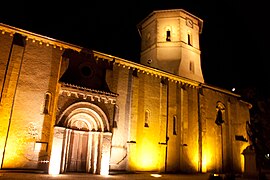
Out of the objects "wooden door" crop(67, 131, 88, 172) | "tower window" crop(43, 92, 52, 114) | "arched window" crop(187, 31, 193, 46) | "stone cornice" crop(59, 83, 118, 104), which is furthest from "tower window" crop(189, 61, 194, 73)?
"tower window" crop(43, 92, 52, 114)

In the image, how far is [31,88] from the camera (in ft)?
51.5

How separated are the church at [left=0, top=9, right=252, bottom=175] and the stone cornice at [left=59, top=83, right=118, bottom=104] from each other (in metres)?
0.06

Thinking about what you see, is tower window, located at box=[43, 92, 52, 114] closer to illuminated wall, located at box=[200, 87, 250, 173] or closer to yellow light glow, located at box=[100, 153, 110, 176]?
yellow light glow, located at box=[100, 153, 110, 176]

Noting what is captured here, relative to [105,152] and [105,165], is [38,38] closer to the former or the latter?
[105,152]

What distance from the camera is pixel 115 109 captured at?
18375 millimetres

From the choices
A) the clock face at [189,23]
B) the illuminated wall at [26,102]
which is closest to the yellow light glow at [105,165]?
the illuminated wall at [26,102]

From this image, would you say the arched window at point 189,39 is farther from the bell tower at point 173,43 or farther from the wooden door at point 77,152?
the wooden door at point 77,152

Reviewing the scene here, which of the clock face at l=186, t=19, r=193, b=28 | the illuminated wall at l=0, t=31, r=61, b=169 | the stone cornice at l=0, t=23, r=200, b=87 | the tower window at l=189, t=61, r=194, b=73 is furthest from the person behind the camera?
the clock face at l=186, t=19, r=193, b=28

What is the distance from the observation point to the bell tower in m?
24.8

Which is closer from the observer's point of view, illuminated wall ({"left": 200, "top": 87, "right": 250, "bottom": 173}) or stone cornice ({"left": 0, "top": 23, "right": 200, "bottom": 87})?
stone cornice ({"left": 0, "top": 23, "right": 200, "bottom": 87})

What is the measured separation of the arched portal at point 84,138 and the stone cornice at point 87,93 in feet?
1.76

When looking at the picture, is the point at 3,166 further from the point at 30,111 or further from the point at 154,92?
the point at 154,92

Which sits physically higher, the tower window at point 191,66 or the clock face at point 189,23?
the clock face at point 189,23

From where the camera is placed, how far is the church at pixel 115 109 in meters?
15.1
